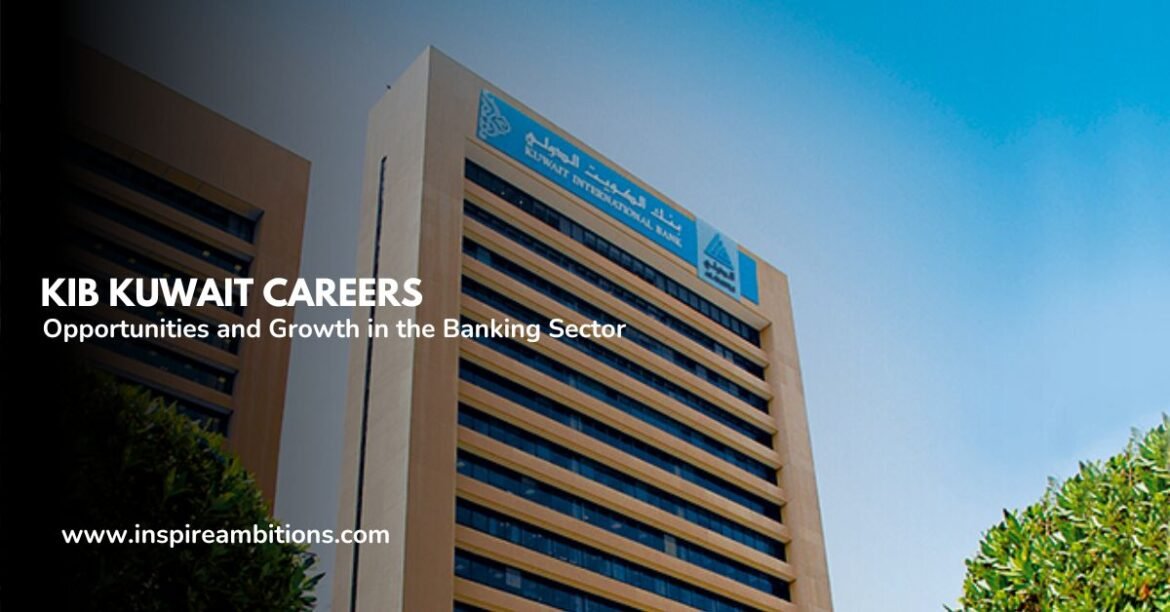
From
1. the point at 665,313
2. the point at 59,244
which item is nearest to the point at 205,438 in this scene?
the point at 59,244

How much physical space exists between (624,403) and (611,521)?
265cm

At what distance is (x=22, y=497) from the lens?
3312 mm

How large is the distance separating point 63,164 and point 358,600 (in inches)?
594

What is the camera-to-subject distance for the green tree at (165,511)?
18.9 ft

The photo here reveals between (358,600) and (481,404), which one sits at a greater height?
(481,404)

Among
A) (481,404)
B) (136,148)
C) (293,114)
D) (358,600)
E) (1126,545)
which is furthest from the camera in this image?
(136,148)

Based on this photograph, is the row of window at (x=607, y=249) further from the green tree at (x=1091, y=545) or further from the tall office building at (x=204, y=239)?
the green tree at (x=1091, y=545)

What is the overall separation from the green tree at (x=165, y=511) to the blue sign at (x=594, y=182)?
15776 millimetres

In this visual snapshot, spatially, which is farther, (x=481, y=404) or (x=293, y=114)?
(x=481, y=404)

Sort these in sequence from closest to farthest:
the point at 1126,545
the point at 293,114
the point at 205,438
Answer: the point at 1126,545 → the point at 205,438 → the point at 293,114

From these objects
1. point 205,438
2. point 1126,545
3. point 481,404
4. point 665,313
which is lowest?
point 1126,545

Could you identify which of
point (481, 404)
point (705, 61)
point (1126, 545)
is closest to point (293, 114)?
point (481, 404)

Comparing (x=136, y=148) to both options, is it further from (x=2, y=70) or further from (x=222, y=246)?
(x=2, y=70)

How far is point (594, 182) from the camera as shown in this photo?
2409 cm
